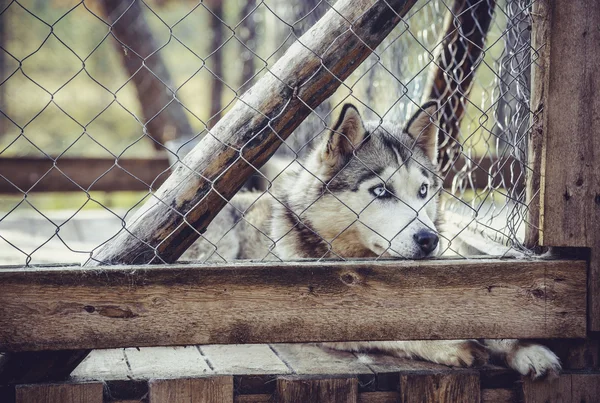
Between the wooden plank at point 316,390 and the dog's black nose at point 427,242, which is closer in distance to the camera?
the wooden plank at point 316,390

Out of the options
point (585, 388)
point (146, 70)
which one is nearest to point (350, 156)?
point (585, 388)

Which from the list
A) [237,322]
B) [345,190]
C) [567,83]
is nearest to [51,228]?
[345,190]

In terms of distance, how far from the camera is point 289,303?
219 centimetres

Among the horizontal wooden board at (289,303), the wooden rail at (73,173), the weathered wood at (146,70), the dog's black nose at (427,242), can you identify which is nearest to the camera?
the horizontal wooden board at (289,303)

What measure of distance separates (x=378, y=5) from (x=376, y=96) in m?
2.93

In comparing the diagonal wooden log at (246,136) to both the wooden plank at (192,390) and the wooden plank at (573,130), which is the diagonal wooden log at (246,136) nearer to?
the wooden plank at (192,390)

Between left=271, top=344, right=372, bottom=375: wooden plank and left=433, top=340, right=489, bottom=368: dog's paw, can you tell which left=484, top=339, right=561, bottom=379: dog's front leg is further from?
Answer: left=271, top=344, right=372, bottom=375: wooden plank

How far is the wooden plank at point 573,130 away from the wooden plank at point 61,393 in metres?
1.71

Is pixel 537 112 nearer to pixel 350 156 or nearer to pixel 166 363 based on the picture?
pixel 350 156

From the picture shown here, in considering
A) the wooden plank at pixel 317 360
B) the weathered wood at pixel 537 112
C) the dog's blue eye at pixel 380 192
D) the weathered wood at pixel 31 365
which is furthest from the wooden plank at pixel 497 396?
the weathered wood at pixel 31 365

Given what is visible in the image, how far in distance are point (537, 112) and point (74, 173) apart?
535cm

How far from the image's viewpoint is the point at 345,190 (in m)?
3.01

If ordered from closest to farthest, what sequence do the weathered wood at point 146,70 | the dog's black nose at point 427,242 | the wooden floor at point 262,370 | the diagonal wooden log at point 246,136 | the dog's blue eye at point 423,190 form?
1. the diagonal wooden log at point 246,136
2. the wooden floor at point 262,370
3. the dog's black nose at point 427,242
4. the dog's blue eye at point 423,190
5. the weathered wood at point 146,70

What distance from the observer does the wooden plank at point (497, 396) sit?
238cm
